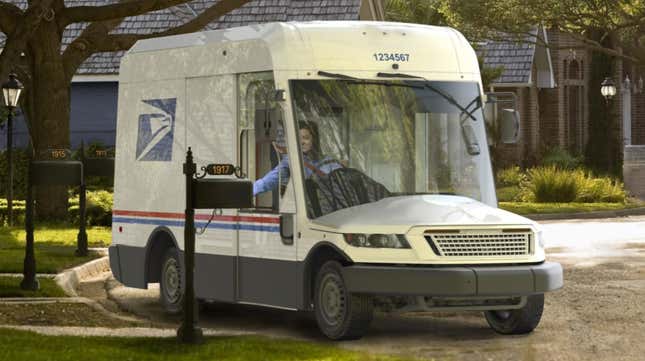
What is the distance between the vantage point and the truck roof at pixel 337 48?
45.2 feet

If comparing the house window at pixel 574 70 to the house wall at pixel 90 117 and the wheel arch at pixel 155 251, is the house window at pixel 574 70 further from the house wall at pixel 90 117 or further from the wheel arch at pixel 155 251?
the wheel arch at pixel 155 251

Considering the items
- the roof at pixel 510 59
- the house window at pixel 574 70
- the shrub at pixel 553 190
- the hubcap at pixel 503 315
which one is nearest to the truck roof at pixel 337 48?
the hubcap at pixel 503 315

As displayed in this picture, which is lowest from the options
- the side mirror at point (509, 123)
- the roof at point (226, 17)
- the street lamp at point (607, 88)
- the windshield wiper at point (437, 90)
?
the side mirror at point (509, 123)

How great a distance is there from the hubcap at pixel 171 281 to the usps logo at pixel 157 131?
3.60ft

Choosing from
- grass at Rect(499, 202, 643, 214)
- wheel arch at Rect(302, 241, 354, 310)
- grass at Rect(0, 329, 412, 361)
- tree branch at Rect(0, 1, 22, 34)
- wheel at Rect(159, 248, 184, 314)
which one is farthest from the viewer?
grass at Rect(499, 202, 643, 214)

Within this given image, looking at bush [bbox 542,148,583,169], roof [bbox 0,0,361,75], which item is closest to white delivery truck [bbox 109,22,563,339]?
roof [bbox 0,0,361,75]

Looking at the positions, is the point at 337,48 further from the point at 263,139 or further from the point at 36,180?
the point at 36,180

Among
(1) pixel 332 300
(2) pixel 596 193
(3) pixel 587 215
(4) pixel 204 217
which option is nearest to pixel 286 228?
(1) pixel 332 300

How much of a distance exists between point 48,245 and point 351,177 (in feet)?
34.2

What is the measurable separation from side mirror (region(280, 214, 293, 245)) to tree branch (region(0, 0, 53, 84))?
4.13m

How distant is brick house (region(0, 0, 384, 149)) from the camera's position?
43.4m

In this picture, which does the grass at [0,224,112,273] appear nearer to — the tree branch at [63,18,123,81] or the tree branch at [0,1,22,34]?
the tree branch at [63,18,123,81]

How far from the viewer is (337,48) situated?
45.4 ft

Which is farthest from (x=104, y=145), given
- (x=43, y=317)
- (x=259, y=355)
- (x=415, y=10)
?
(x=259, y=355)
